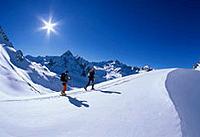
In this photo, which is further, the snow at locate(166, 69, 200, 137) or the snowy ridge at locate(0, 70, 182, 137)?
the snow at locate(166, 69, 200, 137)

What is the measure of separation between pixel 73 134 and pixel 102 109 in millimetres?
3481

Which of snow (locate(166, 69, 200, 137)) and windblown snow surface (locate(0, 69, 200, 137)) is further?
snow (locate(166, 69, 200, 137))

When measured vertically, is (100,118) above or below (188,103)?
below

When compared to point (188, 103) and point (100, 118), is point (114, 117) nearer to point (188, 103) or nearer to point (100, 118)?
point (100, 118)

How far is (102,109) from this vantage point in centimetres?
1335

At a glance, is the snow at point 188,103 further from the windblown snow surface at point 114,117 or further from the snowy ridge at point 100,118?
the snowy ridge at point 100,118

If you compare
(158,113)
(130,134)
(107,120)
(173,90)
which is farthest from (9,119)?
(173,90)

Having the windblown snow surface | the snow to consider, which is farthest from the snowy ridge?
the snow

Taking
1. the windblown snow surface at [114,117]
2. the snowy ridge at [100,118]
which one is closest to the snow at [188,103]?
the windblown snow surface at [114,117]

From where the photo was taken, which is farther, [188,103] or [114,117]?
[188,103]

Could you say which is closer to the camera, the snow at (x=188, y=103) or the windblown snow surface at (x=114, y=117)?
the windblown snow surface at (x=114, y=117)

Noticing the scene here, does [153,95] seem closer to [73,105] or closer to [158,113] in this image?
[158,113]

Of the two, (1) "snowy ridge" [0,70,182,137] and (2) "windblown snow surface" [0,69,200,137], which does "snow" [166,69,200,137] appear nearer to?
(2) "windblown snow surface" [0,69,200,137]

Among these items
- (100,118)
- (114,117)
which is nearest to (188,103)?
(114,117)
